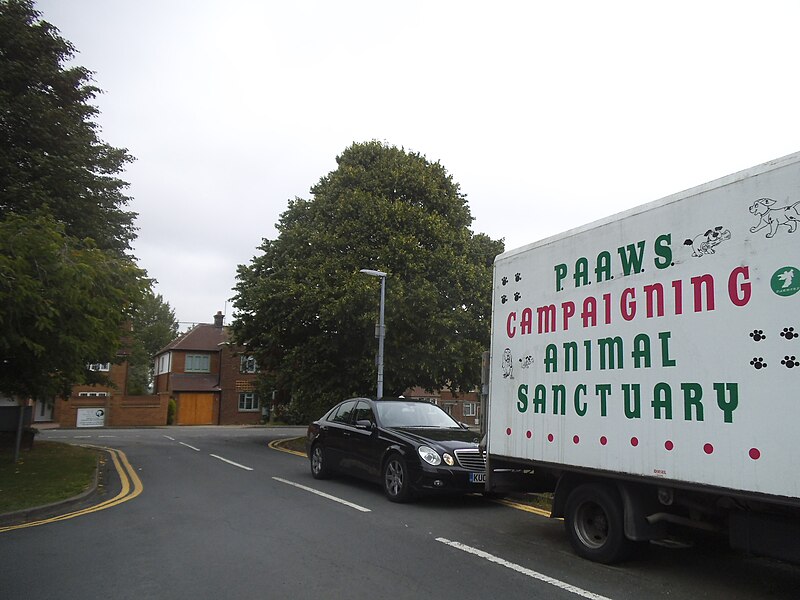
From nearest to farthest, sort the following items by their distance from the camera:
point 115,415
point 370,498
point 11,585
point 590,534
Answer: point 11,585 → point 590,534 → point 370,498 → point 115,415

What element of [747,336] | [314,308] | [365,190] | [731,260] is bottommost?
[747,336]

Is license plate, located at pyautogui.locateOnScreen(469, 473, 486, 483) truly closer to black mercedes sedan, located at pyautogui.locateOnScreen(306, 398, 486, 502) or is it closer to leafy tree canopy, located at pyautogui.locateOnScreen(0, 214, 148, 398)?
black mercedes sedan, located at pyautogui.locateOnScreen(306, 398, 486, 502)

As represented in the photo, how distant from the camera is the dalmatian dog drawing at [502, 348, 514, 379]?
23.2 ft

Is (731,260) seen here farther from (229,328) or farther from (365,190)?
(229,328)

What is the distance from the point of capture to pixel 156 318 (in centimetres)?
7706

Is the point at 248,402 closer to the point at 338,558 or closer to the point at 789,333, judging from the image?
the point at 338,558

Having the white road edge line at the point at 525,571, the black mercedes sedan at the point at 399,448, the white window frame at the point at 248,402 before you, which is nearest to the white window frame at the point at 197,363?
the white window frame at the point at 248,402

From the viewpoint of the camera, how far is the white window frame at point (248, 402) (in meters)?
47.7

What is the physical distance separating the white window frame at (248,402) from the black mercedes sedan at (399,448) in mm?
36651

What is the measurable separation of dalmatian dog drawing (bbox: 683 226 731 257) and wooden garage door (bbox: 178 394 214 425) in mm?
45760

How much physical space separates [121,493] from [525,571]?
765 centimetres

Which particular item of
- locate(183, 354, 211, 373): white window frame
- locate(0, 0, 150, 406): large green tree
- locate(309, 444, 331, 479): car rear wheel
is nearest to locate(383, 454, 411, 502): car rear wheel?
locate(309, 444, 331, 479): car rear wheel

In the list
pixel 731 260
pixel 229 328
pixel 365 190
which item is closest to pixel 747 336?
pixel 731 260

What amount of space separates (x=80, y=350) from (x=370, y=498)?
561 cm
